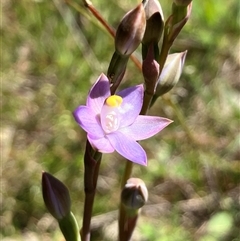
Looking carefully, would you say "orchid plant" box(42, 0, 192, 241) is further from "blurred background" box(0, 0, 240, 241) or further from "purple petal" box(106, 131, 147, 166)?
"blurred background" box(0, 0, 240, 241)

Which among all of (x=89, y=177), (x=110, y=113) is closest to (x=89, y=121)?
(x=110, y=113)

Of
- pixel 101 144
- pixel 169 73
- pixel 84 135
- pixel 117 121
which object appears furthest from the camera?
pixel 84 135

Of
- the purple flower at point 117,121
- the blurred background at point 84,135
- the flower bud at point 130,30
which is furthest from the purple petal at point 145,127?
the blurred background at point 84,135

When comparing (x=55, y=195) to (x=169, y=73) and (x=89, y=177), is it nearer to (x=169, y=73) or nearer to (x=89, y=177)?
(x=89, y=177)

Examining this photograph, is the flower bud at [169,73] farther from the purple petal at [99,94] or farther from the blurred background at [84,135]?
the blurred background at [84,135]

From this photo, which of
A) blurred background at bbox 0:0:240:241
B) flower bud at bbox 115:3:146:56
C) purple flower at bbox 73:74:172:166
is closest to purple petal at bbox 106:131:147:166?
purple flower at bbox 73:74:172:166

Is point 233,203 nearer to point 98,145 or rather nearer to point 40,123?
point 40,123
